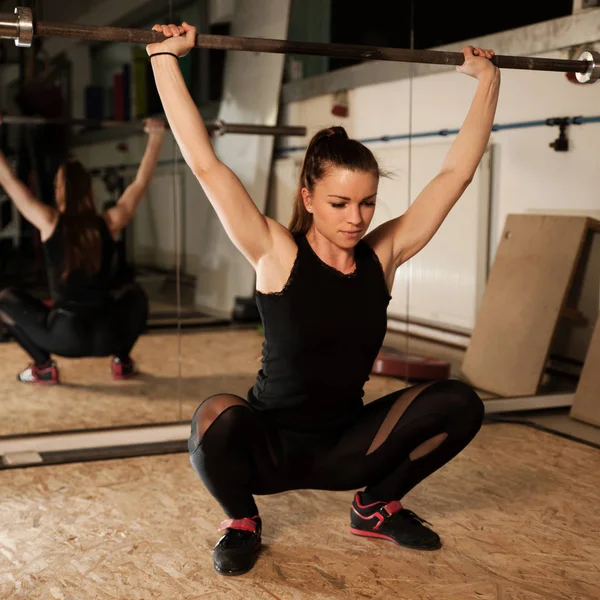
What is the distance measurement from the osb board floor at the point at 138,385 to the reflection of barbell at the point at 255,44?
4.46ft

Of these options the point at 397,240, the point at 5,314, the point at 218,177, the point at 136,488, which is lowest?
the point at 136,488

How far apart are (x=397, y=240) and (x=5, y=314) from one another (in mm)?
1624

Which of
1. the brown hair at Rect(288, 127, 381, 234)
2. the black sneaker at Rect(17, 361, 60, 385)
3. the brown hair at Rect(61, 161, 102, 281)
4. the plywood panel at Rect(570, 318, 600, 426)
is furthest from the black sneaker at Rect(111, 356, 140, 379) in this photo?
the plywood panel at Rect(570, 318, 600, 426)

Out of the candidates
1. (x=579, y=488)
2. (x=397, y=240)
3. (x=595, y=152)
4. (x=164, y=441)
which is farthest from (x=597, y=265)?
(x=164, y=441)

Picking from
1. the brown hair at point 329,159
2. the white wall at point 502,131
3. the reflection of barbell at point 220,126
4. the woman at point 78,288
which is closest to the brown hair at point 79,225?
the woman at point 78,288

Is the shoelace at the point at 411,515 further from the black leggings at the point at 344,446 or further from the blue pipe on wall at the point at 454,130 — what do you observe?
the blue pipe on wall at the point at 454,130

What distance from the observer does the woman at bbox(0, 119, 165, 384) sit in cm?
299

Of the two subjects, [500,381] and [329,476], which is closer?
[329,476]

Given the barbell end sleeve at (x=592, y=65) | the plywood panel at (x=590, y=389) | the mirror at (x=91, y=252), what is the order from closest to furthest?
the barbell end sleeve at (x=592, y=65) → the mirror at (x=91, y=252) → the plywood panel at (x=590, y=389)

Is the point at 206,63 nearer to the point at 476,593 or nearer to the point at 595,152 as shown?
the point at 595,152

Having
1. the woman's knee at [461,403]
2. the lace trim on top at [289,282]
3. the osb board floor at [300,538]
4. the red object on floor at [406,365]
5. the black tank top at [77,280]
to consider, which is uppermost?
the lace trim on top at [289,282]

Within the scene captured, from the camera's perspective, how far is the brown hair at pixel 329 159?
1.98 meters

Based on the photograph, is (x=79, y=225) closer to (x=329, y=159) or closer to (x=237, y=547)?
(x=329, y=159)

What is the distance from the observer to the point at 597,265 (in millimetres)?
3652
